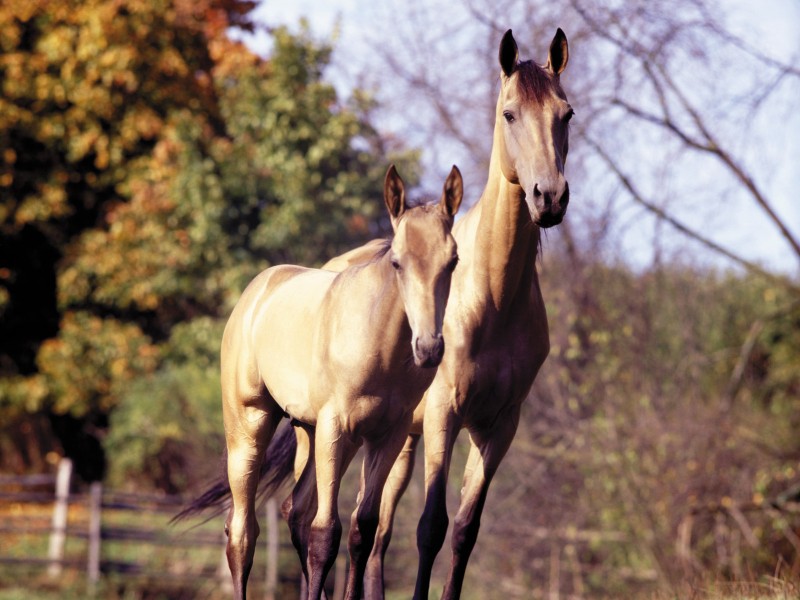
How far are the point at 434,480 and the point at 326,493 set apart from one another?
0.56 meters

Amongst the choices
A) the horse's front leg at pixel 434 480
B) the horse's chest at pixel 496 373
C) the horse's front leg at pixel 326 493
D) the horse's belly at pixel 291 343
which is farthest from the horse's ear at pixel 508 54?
the horse's front leg at pixel 326 493

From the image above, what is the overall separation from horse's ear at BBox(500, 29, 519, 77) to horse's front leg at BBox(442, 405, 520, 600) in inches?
59.9

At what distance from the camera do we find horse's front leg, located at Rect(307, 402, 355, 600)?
4.34 metres

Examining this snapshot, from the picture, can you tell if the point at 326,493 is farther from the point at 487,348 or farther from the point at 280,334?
the point at 487,348

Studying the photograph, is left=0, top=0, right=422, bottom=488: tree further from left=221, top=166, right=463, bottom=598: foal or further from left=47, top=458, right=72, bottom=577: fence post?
left=221, top=166, right=463, bottom=598: foal

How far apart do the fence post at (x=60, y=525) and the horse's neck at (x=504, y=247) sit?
11927 millimetres

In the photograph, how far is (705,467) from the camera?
11.2 meters

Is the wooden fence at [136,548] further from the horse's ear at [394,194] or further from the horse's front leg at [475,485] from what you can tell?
the horse's ear at [394,194]

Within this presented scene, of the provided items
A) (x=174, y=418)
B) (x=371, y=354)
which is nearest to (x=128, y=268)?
(x=174, y=418)

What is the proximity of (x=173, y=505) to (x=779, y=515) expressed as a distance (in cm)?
887

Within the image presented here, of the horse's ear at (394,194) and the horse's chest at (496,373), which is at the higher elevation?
the horse's ear at (394,194)

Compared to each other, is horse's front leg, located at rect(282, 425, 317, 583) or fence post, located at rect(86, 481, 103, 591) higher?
horse's front leg, located at rect(282, 425, 317, 583)

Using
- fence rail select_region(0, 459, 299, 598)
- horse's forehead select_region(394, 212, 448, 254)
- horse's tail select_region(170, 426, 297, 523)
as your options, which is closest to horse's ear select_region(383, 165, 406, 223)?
horse's forehead select_region(394, 212, 448, 254)

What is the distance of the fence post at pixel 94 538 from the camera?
1480cm
